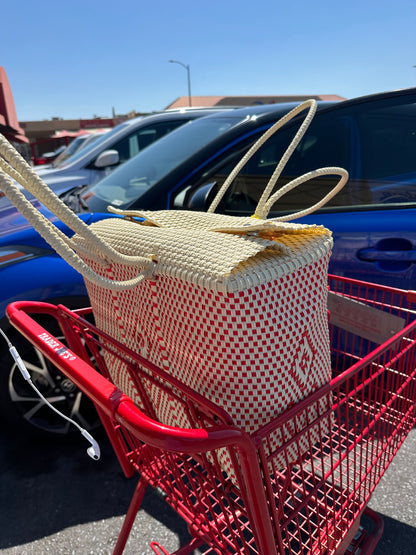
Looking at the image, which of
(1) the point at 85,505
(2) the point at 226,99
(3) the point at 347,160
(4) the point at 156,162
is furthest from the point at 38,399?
(2) the point at 226,99

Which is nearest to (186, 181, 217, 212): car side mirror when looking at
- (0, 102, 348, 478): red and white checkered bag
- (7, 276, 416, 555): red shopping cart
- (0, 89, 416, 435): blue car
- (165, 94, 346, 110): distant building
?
(0, 89, 416, 435): blue car

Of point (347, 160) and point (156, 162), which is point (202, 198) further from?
point (156, 162)

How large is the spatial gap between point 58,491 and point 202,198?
1.54 meters

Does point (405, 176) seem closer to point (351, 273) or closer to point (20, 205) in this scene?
point (351, 273)

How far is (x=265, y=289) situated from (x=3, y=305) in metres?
1.36

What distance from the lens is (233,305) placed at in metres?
0.85

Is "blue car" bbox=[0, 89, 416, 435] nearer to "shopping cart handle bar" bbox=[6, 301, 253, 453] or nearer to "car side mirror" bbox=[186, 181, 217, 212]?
"car side mirror" bbox=[186, 181, 217, 212]

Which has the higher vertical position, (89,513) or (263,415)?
(263,415)

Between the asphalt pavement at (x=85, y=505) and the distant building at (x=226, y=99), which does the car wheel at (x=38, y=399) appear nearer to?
the asphalt pavement at (x=85, y=505)

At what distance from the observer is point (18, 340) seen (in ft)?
6.07

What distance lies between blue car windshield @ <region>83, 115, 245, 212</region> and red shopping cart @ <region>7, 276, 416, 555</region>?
1481mm

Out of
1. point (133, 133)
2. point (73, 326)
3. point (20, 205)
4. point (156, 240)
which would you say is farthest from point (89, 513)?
point (133, 133)

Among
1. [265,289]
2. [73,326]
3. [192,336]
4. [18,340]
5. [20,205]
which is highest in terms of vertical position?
[20,205]

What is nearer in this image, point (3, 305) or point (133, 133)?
point (3, 305)
